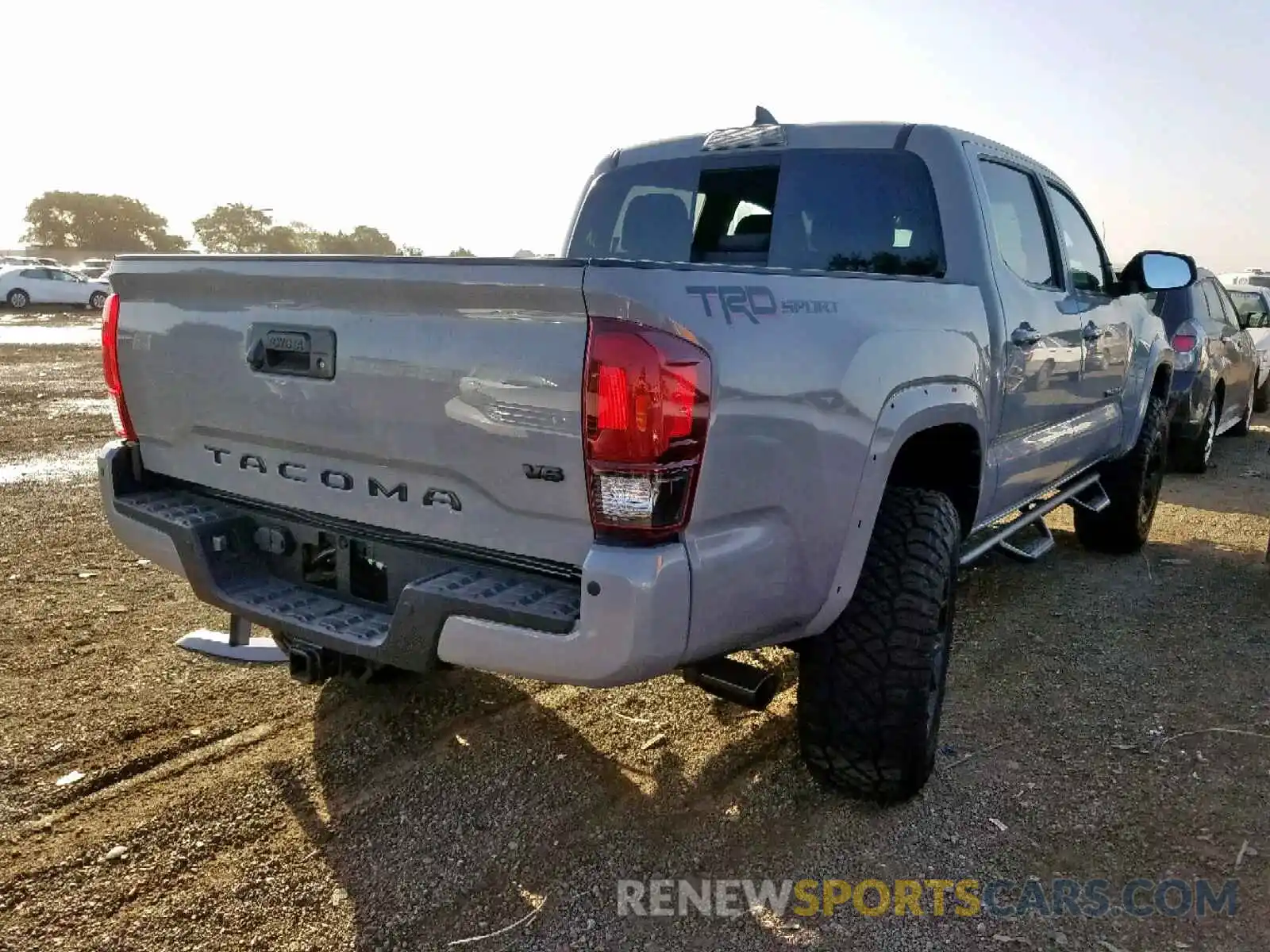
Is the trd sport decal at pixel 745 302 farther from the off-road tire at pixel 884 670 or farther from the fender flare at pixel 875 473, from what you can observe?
the off-road tire at pixel 884 670

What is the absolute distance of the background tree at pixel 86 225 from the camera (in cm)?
6350

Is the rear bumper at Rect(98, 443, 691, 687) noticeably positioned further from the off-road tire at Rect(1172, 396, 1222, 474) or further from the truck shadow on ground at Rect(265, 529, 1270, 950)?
the off-road tire at Rect(1172, 396, 1222, 474)

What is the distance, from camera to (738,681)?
8.53ft

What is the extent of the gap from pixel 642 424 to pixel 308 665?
1329 mm

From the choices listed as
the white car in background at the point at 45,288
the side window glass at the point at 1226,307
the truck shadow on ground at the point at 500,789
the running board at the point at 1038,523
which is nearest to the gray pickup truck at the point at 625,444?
the running board at the point at 1038,523

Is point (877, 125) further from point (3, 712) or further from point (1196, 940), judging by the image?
point (3, 712)

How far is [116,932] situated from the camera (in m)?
2.34

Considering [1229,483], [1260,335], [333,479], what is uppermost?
[333,479]

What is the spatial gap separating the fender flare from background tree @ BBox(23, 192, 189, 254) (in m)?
67.8

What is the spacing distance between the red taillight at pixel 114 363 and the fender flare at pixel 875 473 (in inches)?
84.0

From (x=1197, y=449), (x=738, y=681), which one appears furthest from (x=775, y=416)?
(x=1197, y=449)

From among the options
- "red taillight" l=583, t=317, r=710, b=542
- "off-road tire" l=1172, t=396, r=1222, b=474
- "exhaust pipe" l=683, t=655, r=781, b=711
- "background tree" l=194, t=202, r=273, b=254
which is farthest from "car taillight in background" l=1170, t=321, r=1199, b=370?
"background tree" l=194, t=202, r=273, b=254

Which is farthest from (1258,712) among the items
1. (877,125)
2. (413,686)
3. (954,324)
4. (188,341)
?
(188,341)

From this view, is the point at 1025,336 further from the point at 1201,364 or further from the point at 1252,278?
the point at 1252,278
